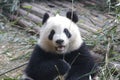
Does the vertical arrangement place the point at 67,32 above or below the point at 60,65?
above

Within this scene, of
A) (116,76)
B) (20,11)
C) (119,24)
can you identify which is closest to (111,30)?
(119,24)

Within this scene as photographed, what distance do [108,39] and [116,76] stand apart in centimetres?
71

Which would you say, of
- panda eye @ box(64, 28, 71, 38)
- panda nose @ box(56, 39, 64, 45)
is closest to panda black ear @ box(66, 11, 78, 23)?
panda eye @ box(64, 28, 71, 38)

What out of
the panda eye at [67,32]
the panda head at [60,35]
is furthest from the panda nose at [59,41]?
the panda eye at [67,32]

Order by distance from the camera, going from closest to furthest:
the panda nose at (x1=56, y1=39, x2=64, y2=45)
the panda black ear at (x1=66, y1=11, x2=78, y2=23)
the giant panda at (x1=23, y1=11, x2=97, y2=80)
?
the panda nose at (x1=56, y1=39, x2=64, y2=45)
the giant panda at (x1=23, y1=11, x2=97, y2=80)
the panda black ear at (x1=66, y1=11, x2=78, y2=23)

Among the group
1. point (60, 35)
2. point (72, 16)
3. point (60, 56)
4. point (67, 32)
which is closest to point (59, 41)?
point (60, 35)

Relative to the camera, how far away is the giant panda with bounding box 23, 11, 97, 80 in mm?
3799

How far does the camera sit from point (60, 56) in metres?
3.95

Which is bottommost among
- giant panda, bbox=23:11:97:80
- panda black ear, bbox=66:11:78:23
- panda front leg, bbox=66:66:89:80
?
panda front leg, bbox=66:66:89:80

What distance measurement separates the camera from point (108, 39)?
435 cm

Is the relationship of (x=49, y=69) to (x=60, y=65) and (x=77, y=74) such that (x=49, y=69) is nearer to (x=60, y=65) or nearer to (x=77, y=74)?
(x=60, y=65)

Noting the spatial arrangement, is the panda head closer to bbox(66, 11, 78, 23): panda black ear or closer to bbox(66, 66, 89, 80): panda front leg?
bbox(66, 11, 78, 23): panda black ear

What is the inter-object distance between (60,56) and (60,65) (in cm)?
15

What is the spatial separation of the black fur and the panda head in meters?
0.06
